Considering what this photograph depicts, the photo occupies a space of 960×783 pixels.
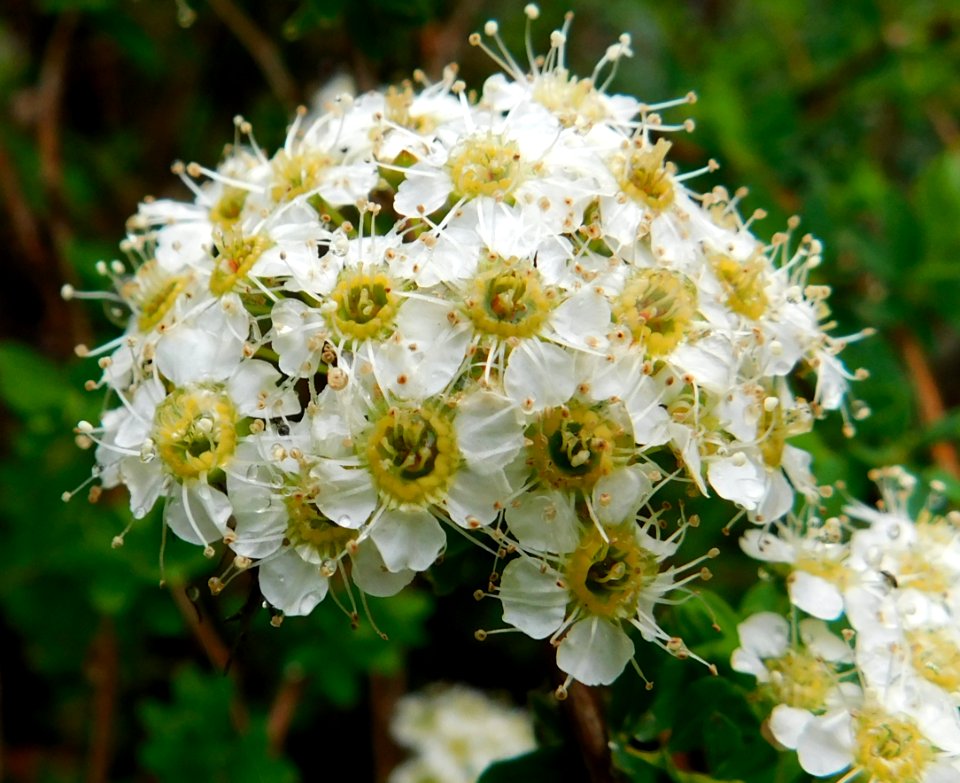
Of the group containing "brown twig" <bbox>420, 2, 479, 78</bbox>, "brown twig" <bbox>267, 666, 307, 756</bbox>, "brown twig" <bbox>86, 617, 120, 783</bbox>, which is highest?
"brown twig" <bbox>420, 2, 479, 78</bbox>

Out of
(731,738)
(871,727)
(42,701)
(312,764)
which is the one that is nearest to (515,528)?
(731,738)

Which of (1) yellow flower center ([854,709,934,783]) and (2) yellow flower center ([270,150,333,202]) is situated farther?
(2) yellow flower center ([270,150,333,202])

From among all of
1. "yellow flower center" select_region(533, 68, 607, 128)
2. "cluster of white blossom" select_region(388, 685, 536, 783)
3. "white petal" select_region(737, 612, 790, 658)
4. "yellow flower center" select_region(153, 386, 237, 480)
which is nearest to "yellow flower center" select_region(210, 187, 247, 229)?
"yellow flower center" select_region(153, 386, 237, 480)

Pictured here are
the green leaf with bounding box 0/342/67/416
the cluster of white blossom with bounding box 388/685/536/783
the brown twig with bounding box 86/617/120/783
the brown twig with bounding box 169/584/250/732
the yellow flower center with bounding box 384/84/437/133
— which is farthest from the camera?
the cluster of white blossom with bounding box 388/685/536/783

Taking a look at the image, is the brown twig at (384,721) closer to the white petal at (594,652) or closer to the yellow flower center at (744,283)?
the white petal at (594,652)

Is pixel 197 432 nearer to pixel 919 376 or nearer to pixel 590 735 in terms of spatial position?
pixel 590 735

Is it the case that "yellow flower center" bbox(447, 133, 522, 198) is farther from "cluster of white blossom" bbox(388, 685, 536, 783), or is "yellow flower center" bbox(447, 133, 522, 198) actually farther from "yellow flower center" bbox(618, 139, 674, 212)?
"cluster of white blossom" bbox(388, 685, 536, 783)

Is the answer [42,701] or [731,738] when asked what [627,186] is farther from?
[42,701]

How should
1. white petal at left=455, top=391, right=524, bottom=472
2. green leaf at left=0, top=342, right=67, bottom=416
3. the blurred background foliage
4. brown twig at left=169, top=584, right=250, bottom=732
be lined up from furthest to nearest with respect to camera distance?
brown twig at left=169, top=584, right=250, bottom=732 → green leaf at left=0, top=342, right=67, bottom=416 → the blurred background foliage → white petal at left=455, top=391, right=524, bottom=472
